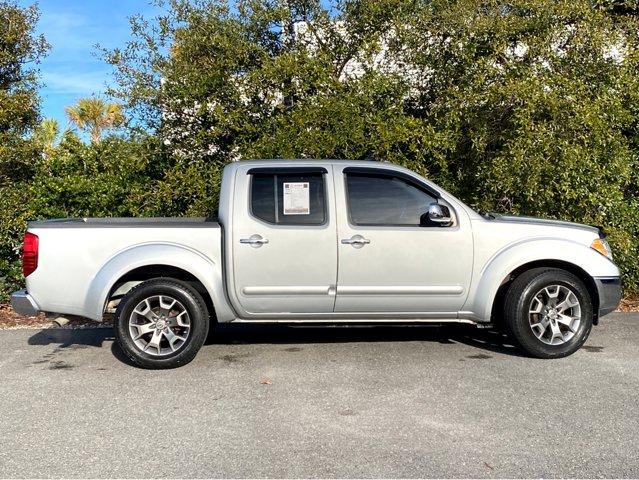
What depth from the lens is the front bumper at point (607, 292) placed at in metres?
5.55

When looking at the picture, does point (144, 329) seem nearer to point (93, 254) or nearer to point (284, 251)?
point (93, 254)

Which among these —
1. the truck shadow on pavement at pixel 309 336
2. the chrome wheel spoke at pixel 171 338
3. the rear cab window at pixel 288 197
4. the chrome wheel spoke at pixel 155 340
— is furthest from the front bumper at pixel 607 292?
the chrome wheel spoke at pixel 155 340

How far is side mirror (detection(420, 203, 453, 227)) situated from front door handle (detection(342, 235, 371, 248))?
56cm

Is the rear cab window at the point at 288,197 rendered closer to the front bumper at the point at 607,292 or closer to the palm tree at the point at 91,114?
the front bumper at the point at 607,292

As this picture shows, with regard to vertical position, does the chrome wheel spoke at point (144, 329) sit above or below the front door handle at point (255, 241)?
below

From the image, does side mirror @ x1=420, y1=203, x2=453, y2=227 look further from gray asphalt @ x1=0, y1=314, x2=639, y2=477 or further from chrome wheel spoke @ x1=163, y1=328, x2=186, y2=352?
chrome wheel spoke @ x1=163, y1=328, x2=186, y2=352

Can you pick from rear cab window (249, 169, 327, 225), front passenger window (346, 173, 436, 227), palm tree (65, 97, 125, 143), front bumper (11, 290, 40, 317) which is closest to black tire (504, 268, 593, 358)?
front passenger window (346, 173, 436, 227)

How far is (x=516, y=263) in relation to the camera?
5516 mm

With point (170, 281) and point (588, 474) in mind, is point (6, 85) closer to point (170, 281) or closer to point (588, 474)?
point (170, 281)

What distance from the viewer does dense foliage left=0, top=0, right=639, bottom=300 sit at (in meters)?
7.56

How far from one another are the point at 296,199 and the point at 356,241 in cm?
67

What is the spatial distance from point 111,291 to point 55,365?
0.94m

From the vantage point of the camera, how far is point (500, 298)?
5.74 m

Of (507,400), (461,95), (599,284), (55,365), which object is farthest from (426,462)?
(461,95)
